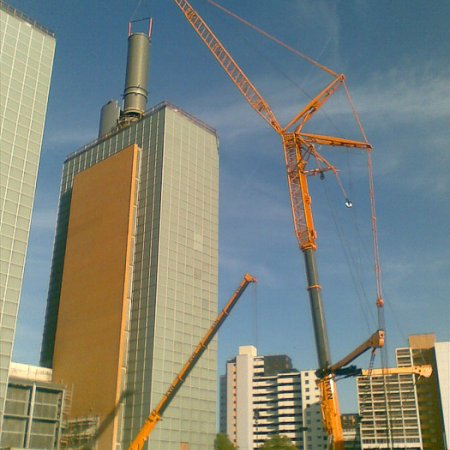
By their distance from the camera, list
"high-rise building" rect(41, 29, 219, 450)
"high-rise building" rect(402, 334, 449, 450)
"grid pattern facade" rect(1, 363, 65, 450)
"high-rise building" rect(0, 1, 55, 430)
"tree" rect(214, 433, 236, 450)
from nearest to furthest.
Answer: "high-rise building" rect(0, 1, 55, 430) < "grid pattern facade" rect(1, 363, 65, 450) < "high-rise building" rect(41, 29, 219, 450) < "tree" rect(214, 433, 236, 450) < "high-rise building" rect(402, 334, 449, 450)

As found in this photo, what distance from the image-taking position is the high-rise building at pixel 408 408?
168 m

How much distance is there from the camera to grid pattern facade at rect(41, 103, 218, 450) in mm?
91750

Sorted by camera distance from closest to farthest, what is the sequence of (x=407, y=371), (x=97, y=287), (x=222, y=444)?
1. (x=97, y=287)
2. (x=222, y=444)
3. (x=407, y=371)

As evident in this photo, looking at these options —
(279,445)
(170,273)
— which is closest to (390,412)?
(279,445)

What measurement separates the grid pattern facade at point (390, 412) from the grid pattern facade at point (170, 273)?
3482 inches

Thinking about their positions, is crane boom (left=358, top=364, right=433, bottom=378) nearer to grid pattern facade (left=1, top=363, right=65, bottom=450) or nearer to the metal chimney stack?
grid pattern facade (left=1, top=363, right=65, bottom=450)

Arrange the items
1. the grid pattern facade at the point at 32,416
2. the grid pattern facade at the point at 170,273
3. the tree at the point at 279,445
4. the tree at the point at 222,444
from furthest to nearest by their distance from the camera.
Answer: the tree at the point at 279,445 → the tree at the point at 222,444 → the grid pattern facade at the point at 170,273 → the grid pattern facade at the point at 32,416

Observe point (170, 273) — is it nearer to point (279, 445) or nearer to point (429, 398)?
point (279, 445)

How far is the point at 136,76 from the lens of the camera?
419 ft

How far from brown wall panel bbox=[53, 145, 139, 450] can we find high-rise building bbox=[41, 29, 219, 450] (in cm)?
20

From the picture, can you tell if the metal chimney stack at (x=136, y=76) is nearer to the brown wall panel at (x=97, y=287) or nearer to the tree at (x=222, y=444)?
the brown wall panel at (x=97, y=287)

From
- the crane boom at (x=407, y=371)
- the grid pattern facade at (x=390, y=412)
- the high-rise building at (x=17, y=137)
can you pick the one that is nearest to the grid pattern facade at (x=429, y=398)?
the grid pattern facade at (x=390, y=412)

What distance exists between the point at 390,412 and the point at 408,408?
7803 millimetres

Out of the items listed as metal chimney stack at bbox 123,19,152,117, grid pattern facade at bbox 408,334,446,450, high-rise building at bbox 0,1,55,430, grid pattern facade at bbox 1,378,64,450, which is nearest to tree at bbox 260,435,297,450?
grid pattern facade at bbox 408,334,446,450
